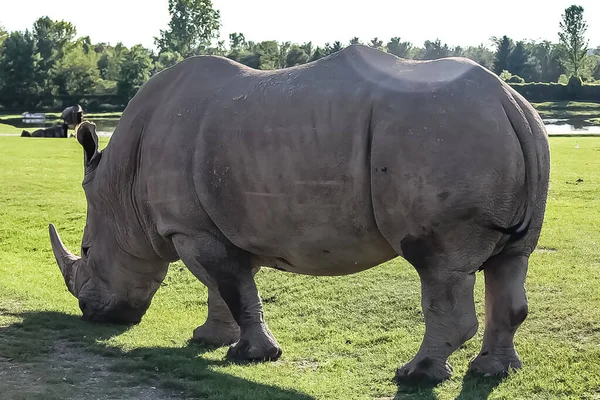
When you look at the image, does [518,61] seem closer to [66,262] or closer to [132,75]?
[132,75]

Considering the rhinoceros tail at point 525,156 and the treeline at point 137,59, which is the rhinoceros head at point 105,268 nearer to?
the rhinoceros tail at point 525,156

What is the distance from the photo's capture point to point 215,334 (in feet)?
22.4

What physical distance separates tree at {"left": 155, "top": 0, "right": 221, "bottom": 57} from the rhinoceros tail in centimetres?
9438

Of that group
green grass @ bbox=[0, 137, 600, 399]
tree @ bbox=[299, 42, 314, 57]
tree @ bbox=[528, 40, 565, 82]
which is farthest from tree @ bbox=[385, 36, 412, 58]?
green grass @ bbox=[0, 137, 600, 399]

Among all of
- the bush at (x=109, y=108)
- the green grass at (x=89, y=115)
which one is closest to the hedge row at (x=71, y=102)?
the bush at (x=109, y=108)

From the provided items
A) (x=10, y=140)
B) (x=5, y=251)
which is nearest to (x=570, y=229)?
(x=5, y=251)

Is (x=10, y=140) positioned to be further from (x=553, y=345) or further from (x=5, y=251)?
(x=553, y=345)

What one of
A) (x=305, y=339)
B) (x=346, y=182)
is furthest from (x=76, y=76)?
(x=346, y=182)

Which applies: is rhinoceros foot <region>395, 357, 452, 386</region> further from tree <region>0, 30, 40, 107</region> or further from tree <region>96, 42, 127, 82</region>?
tree <region>96, 42, 127, 82</region>

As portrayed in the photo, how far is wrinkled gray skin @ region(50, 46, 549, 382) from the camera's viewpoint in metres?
4.93

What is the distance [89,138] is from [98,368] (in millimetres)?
2277

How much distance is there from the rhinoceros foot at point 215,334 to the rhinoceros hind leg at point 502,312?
221 centimetres

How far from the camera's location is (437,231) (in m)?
4.94

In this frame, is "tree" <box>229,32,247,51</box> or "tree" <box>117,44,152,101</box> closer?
"tree" <box>117,44,152,101</box>
